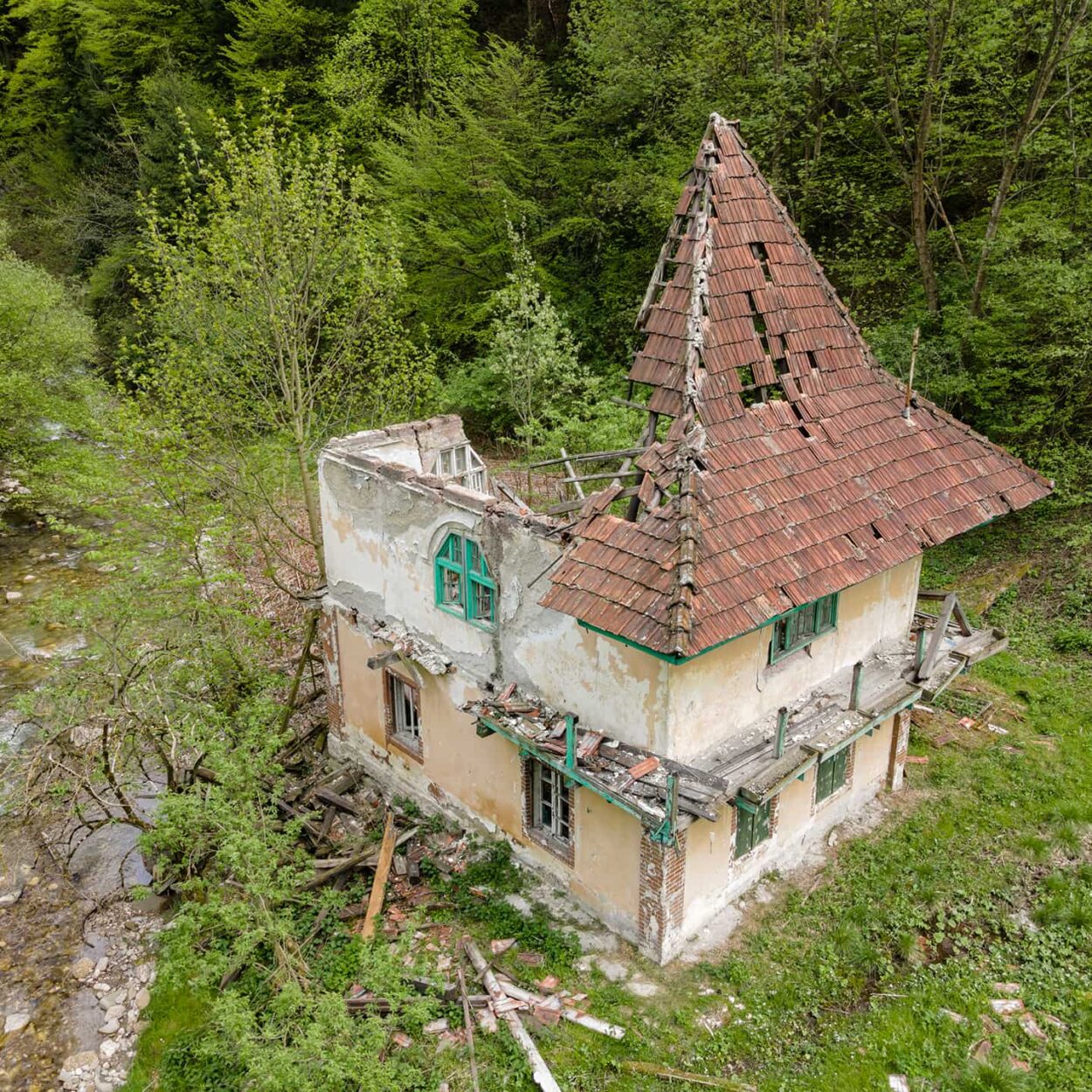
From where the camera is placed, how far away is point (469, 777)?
44.6 feet

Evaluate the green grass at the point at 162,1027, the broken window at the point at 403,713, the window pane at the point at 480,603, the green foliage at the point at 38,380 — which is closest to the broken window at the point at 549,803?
the window pane at the point at 480,603

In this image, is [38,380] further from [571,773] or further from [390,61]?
[571,773]

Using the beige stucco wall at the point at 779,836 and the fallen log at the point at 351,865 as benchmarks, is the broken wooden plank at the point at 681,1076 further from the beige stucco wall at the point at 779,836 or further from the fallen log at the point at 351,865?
the fallen log at the point at 351,865

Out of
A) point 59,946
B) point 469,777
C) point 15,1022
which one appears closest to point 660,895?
point 469,777

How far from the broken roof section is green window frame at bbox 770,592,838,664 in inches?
54.2

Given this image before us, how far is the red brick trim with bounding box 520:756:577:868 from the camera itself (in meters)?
12.0

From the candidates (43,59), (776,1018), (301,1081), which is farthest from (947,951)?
(43,59)

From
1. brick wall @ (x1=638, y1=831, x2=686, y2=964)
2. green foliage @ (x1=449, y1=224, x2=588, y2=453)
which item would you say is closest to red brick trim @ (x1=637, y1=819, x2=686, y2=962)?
brick wall @ (x1=638, y1=831, x2=686, y2=964)

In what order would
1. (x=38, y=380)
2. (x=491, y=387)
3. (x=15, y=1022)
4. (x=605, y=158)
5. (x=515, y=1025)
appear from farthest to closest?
1. (x=38, y=380)
2. (x=605, y=158)
3. (x=491, y=387)
4. (x=15, y=1022)
5. (x=515, y=1025)

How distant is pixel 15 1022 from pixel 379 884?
521 cm

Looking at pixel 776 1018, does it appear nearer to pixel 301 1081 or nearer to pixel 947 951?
pixel 947 951

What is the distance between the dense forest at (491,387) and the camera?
11.1 m

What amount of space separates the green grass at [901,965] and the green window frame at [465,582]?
3.70 meters

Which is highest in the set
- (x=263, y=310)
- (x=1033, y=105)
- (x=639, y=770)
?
(x=1033, y=105)
